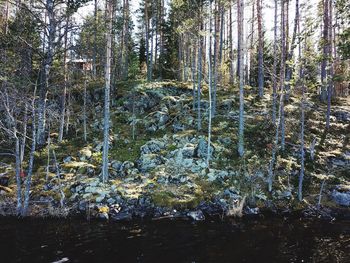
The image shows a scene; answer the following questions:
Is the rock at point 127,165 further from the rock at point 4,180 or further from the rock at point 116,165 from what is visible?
the rock at point 4,180

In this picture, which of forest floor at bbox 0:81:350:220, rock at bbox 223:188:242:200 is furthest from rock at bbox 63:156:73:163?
rock at bbox 223:188:242:200

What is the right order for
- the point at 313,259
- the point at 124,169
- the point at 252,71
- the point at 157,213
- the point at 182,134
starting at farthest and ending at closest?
the point at 252,71
the point at 182,134
the point at 124,169
the point at 157,213
the point at 313,259

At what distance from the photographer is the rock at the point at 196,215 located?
51.5 ft

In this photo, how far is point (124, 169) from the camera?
21062 millimetres

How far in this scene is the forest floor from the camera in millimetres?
16938

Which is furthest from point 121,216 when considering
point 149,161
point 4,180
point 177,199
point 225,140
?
point 225,140

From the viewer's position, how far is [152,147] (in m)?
23.0

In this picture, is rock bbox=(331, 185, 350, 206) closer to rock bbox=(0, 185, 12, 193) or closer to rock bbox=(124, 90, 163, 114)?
rock bbox=(124, 90, 163, 114)

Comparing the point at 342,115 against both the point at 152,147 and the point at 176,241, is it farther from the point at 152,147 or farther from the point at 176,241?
the point at 176,241

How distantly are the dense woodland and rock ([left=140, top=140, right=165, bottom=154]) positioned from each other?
0.11 metres

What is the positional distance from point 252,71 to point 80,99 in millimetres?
21351

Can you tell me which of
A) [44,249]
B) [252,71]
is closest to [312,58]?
[44,249]

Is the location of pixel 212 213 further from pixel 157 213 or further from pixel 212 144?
pixel 212 144

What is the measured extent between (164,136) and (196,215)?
981 cm
